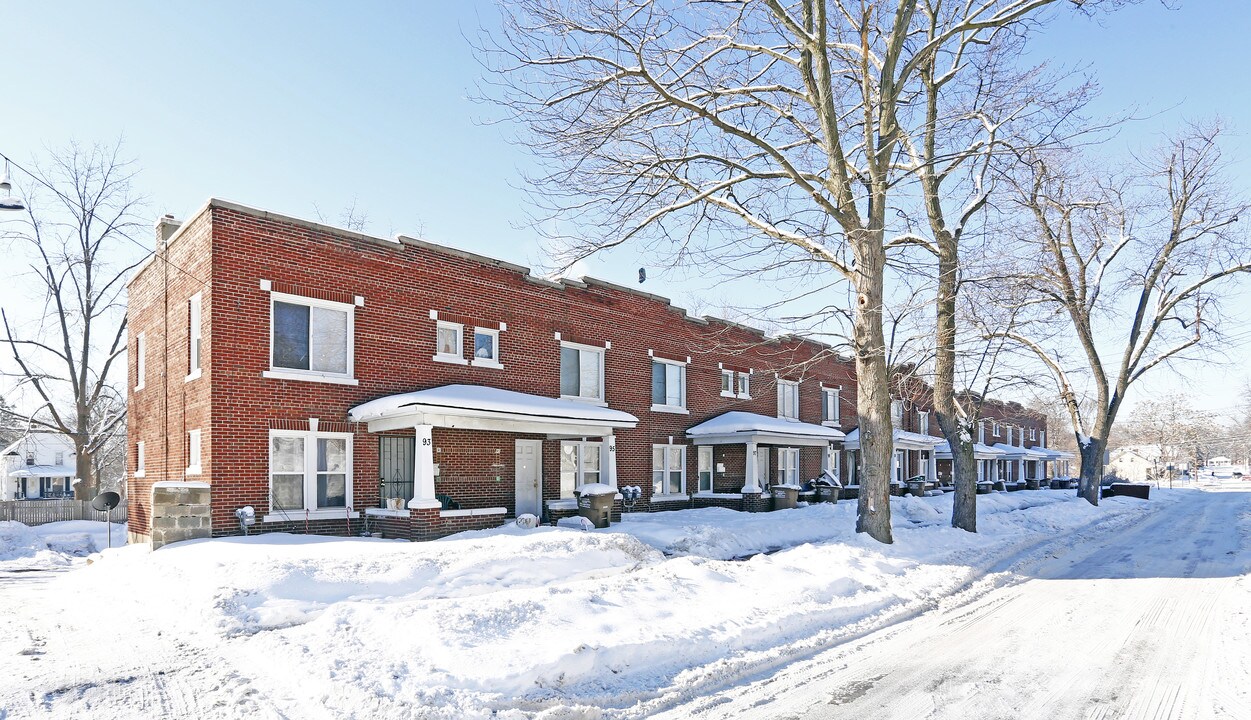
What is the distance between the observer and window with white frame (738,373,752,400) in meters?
27.1

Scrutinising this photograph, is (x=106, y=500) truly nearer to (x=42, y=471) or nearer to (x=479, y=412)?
(x=479, y=412)

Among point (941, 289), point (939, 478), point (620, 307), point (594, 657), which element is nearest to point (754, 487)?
point (620, 307)

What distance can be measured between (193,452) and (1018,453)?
51.5 meters

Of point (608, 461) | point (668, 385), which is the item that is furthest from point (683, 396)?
point (608, 461)

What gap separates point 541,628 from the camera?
793 centimetres

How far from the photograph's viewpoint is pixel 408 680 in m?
6.46

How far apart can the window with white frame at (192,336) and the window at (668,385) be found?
12613 millimetres

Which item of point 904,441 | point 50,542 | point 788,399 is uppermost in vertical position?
point 788,399

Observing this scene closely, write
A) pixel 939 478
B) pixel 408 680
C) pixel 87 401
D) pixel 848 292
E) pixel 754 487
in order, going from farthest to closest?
pixel 939 478
pixel 87 401
pixel 754 487
pixel 848 292
pixel 408 680

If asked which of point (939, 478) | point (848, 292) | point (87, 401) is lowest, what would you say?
point (939, 478)

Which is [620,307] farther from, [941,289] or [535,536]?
[535,536]

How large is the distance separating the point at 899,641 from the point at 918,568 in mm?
4889

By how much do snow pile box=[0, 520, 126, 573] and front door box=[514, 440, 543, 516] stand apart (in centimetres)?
1091

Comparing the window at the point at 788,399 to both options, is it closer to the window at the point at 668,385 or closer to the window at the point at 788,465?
the window at the point at 788,465
